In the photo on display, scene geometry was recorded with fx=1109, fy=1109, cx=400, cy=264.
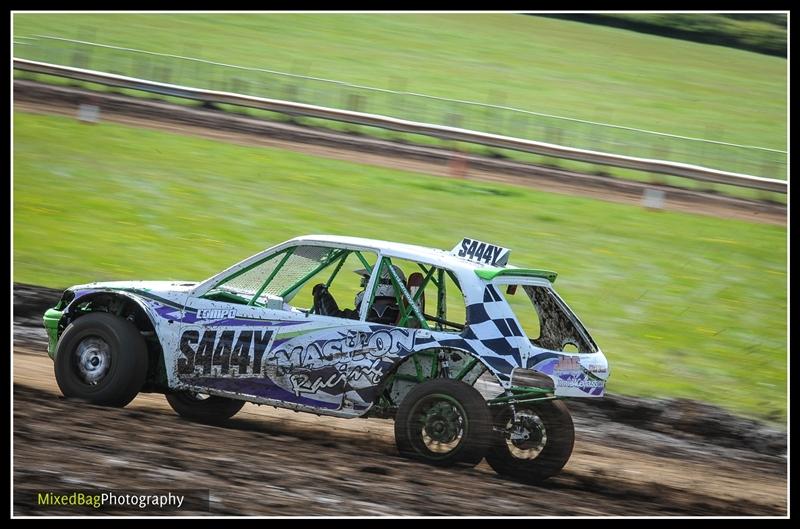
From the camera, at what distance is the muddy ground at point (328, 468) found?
7.26 metres

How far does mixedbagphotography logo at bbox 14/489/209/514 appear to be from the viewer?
6.88 metres

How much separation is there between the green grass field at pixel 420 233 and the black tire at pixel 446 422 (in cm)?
477

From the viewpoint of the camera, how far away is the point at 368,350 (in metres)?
8.02

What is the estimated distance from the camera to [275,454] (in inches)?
320

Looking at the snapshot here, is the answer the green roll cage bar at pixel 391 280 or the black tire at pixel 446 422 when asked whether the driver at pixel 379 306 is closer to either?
the green roll cage bar at pixel 391 280

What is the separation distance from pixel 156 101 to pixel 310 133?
277 centimetres

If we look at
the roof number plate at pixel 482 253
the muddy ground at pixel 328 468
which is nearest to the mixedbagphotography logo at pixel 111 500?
the muddy ground at pixel 328 468

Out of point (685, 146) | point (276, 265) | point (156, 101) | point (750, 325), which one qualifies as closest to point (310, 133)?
point (156, 101)

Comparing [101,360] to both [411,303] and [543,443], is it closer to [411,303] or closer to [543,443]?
[411,303]

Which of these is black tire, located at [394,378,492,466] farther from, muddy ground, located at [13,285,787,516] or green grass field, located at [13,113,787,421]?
green grass field, located at [13,113,787,421]

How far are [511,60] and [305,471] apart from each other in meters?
13.5

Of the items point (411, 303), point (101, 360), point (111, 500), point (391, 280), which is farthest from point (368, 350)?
point (101, 360)

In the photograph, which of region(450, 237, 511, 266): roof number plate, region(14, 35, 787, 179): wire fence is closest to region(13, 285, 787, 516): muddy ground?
region(450, 237, 511, 266): roof number plate

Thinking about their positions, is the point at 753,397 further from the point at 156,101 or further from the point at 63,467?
the point at 156,101
